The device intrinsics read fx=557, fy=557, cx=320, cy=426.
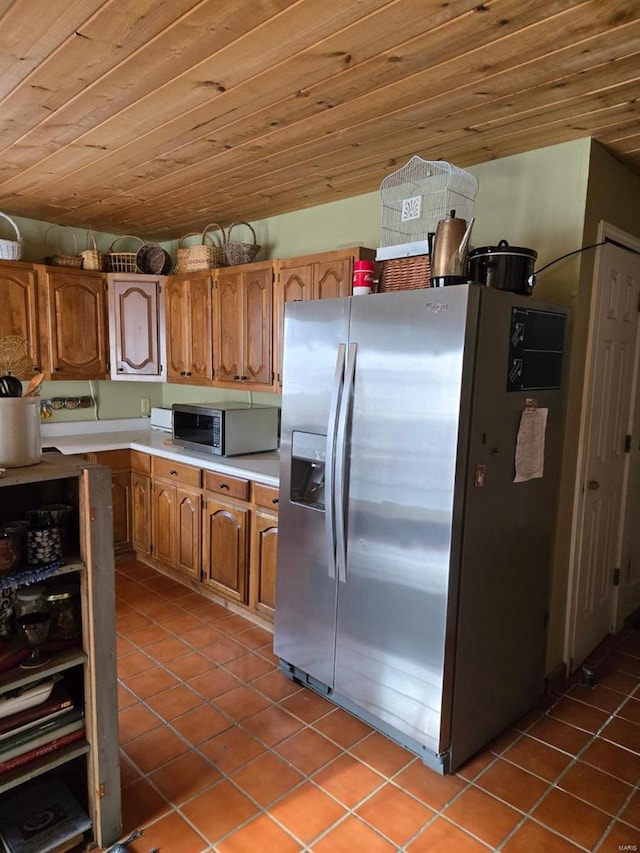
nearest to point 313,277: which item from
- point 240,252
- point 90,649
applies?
point 240,252

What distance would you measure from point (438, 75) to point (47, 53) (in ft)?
3.96

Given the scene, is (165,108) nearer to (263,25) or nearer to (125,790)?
(263,25)

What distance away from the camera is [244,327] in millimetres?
3461

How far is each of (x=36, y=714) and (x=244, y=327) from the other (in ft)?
7.78

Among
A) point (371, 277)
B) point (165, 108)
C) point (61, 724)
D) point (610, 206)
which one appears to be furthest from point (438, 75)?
point (61, 724)

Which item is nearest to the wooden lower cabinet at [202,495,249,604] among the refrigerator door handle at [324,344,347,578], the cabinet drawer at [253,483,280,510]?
the cabinet drawer at [253,483,280,510]

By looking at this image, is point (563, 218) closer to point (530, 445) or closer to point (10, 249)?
point (530, 445)

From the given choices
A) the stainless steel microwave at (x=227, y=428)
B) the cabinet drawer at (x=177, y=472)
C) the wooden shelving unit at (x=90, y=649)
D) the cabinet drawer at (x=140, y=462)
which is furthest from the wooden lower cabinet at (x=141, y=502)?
the wooden shelving unit at (x=90, y=649)

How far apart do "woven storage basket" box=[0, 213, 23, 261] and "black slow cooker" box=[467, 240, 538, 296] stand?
2.95m

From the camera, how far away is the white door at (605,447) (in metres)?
2.56

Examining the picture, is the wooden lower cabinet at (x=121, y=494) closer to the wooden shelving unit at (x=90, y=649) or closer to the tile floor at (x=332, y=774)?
the tile floor at (x=332, y=774)

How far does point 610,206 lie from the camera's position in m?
2.48

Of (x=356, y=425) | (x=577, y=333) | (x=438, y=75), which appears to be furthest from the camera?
(x=577, y=333)

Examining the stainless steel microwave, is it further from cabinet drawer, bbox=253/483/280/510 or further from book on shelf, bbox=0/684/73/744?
book on shelf, bbox=0/684/73/744
